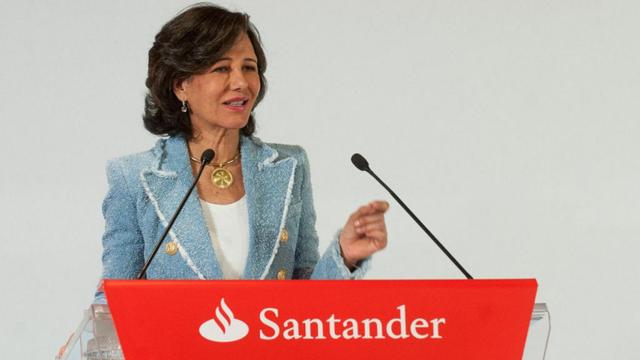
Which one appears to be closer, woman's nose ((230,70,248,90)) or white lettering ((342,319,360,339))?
white lettering ((342,319,360,339))

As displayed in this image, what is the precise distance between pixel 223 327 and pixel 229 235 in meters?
0.59

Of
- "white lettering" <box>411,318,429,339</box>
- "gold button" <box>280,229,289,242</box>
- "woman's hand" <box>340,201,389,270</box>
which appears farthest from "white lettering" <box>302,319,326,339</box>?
"gold button" <box>280,229,289,242</box>

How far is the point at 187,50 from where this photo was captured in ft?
6.34

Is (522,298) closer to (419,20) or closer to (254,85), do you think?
(254,85)

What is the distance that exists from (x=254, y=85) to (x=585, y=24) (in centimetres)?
187

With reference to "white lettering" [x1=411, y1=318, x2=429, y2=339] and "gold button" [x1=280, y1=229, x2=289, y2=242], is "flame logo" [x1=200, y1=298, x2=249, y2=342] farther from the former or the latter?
"gold button" [x1=280, y1=229, x2=289, y2=242]

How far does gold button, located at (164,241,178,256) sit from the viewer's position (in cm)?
197

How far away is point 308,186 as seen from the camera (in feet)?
6.95

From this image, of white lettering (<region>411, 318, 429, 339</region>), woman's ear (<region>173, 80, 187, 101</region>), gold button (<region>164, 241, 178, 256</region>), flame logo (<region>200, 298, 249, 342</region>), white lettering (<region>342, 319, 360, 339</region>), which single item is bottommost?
flame logo (<region>200, 298, 249, 342</region>)

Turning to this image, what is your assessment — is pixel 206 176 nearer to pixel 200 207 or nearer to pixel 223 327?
pixel 200 207

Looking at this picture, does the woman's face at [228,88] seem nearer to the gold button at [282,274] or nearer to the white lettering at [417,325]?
the gold button at [282,274]

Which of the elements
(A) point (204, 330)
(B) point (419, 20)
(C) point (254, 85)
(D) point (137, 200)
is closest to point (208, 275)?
(D) point (137, 200)

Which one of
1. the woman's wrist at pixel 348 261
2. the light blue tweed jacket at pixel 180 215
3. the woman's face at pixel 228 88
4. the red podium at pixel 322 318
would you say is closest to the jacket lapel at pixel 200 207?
the light blue tweed jacket at pixel 180 215

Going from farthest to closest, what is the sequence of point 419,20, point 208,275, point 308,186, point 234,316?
point 419,20 < point 308,186 < point 208,275 < point 234,316
